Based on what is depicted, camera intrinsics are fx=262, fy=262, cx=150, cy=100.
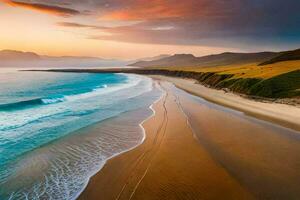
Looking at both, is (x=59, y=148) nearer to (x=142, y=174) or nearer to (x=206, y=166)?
(x=142, y=174)

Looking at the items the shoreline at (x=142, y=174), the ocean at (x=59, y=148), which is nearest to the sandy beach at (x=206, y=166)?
the shoreline at (x=142, y=174)

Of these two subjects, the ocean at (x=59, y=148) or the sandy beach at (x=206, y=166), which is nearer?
the sandy beach at (x=206, y=166)

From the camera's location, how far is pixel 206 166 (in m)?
11.3

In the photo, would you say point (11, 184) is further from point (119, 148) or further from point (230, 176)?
point (230, 176)

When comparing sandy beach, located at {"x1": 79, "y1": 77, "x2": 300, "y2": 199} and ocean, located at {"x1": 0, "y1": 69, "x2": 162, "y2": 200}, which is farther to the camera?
ocean, located at {"x1": 0, "y1": 69, "x2": 162, "y2": 200}

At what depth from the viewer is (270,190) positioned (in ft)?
29.3

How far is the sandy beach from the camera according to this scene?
8.89 m

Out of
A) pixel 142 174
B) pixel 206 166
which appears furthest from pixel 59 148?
pixel 206 166

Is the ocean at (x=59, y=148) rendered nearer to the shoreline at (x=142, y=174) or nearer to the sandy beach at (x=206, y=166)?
the shoreline at (x=142, y=174)

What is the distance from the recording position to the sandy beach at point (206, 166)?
8.89m

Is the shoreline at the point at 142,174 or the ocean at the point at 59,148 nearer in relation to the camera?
the shoreline at the point at 142,174

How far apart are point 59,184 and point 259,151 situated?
9.47 metres

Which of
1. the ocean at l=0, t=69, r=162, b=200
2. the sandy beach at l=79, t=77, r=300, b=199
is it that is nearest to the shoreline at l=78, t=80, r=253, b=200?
the sandy beach at l=79, t=77, r=300, b=199

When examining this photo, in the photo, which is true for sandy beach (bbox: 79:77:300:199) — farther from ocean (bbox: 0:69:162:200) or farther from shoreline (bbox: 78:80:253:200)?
ocean (bbox: 0:69:162:200)
